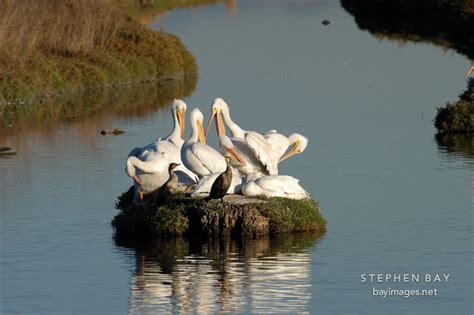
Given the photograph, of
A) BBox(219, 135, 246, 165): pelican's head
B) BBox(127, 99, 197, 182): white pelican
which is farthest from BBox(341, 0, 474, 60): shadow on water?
BBox(219, 135, 246, 165): pelican's head

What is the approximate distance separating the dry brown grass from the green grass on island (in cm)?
1633

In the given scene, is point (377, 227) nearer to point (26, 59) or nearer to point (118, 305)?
point (118, 305)

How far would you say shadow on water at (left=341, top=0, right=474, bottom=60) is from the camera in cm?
4538

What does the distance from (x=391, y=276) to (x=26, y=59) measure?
65.4 ft

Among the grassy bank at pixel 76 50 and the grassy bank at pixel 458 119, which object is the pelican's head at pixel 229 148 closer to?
the grassy bank at pixel 458 119

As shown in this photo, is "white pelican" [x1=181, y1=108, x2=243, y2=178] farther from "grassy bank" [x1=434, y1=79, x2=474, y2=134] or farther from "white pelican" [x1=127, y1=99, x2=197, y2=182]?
"grassy bank" [x1=434, y1=79, x2=474, y2=134]

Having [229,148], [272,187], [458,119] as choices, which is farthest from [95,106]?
[272,187]

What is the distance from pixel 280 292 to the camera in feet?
45.5

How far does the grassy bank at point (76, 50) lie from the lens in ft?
107

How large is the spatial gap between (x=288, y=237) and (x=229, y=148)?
1490 mm

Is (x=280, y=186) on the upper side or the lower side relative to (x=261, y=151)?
lower

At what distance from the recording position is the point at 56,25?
3609 centimetres

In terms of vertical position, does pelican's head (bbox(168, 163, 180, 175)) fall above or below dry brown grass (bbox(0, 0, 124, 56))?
below

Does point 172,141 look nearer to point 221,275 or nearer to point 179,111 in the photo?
point 179,111
